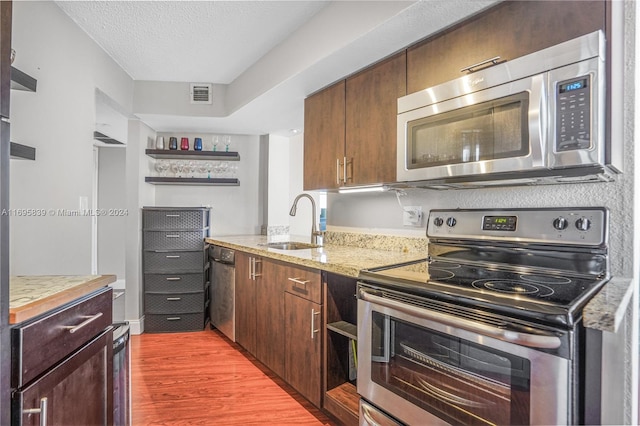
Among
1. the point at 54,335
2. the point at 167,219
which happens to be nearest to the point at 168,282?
the point at 167,219

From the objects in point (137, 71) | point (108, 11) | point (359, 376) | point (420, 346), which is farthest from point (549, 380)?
point (137, 71)

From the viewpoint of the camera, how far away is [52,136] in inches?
73.0

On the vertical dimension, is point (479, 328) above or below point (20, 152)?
below

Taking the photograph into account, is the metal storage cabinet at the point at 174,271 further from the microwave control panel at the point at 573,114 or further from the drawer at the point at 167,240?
the microwave control panel at the point at 573,114

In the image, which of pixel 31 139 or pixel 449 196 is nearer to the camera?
pixel 31 139

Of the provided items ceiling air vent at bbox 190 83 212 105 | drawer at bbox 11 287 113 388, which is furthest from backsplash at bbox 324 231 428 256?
ceiling air vent at bbox 190 83 212 105

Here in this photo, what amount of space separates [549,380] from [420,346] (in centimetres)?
44

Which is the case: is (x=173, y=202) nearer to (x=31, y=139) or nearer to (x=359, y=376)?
(x=31, y=139)

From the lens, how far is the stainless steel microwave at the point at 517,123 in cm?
111

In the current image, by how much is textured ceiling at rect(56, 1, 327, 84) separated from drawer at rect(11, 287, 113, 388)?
171cm

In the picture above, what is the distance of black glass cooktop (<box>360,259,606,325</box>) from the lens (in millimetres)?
932

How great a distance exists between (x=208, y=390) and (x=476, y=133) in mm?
2199

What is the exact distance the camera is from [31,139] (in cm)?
171

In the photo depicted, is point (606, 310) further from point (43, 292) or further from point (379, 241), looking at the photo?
point (43, 292)
